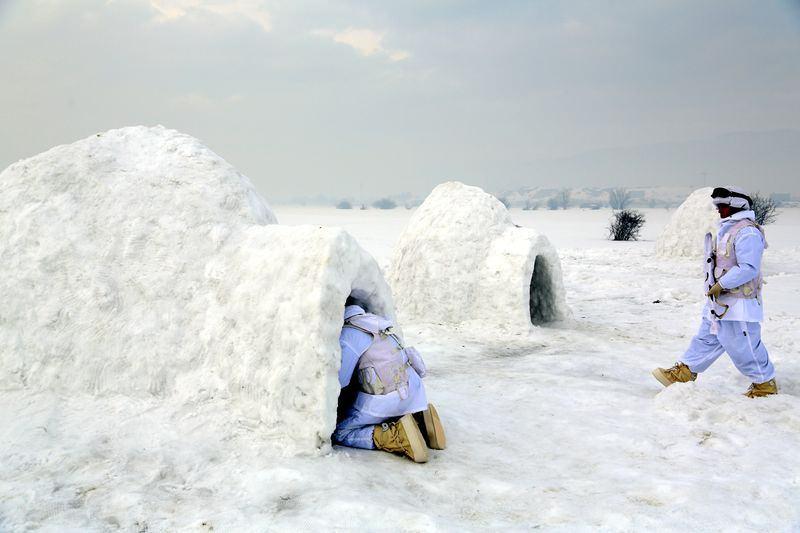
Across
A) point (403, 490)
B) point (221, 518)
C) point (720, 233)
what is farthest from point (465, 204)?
point (221, 518)

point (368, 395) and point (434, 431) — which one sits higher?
point (368, 395)

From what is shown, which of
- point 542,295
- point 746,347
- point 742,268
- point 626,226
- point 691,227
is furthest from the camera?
point 626,226

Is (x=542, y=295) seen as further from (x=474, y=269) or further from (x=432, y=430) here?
(x=432, y=430)

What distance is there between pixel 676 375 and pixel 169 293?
413cm

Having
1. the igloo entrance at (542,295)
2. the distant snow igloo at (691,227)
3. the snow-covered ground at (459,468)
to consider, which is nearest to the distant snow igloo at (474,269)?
the igloo entrance at (542,295)

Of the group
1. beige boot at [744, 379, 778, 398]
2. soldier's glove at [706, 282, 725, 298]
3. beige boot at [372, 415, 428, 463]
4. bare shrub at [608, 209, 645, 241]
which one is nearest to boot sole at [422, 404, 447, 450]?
beige boot at [372, 415, 428, 463]

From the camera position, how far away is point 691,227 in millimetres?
14641

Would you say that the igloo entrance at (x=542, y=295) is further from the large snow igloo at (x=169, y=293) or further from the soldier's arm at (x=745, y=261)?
the large snow igloo at (x=169, y=293)

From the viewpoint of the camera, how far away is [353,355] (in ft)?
12.7

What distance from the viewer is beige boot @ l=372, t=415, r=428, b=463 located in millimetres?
3691

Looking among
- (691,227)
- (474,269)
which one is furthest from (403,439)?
(691,227)

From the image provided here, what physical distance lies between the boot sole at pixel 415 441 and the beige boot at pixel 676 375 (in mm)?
2611

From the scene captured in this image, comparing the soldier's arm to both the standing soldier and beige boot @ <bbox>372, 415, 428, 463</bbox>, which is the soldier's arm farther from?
beige boot @ <bbox>372, 415, 428, 463</bbox>

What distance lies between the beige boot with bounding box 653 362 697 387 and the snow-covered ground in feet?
0.54
